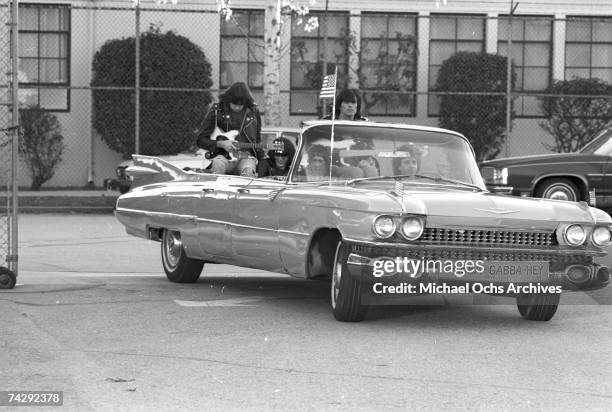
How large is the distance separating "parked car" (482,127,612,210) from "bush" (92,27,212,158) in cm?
807

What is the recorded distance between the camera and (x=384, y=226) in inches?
318

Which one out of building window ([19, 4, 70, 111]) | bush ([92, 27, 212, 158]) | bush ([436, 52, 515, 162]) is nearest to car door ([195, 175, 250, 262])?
→ bush ([92, 27, 212, 158])

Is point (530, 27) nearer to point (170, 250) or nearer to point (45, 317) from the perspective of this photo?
point (170, 250)

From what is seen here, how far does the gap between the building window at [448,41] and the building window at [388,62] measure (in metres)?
0.42

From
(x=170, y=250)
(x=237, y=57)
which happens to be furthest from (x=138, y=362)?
(x=237, y=57)

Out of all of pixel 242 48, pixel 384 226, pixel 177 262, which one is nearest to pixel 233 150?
pixel 177 262

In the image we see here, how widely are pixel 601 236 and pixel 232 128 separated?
4.35 m

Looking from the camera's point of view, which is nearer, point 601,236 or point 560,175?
point 601,236

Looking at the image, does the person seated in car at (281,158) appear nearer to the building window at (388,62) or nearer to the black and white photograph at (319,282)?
the black and white photograph at (319,282)

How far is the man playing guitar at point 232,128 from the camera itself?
1145 centimetres

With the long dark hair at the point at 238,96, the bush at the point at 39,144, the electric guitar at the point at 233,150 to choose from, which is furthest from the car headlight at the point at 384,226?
the bush at the point at 39,144

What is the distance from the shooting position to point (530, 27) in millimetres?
26969

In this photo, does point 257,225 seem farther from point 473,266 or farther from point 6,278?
point 6,278

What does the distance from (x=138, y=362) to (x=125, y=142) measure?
17842mm
